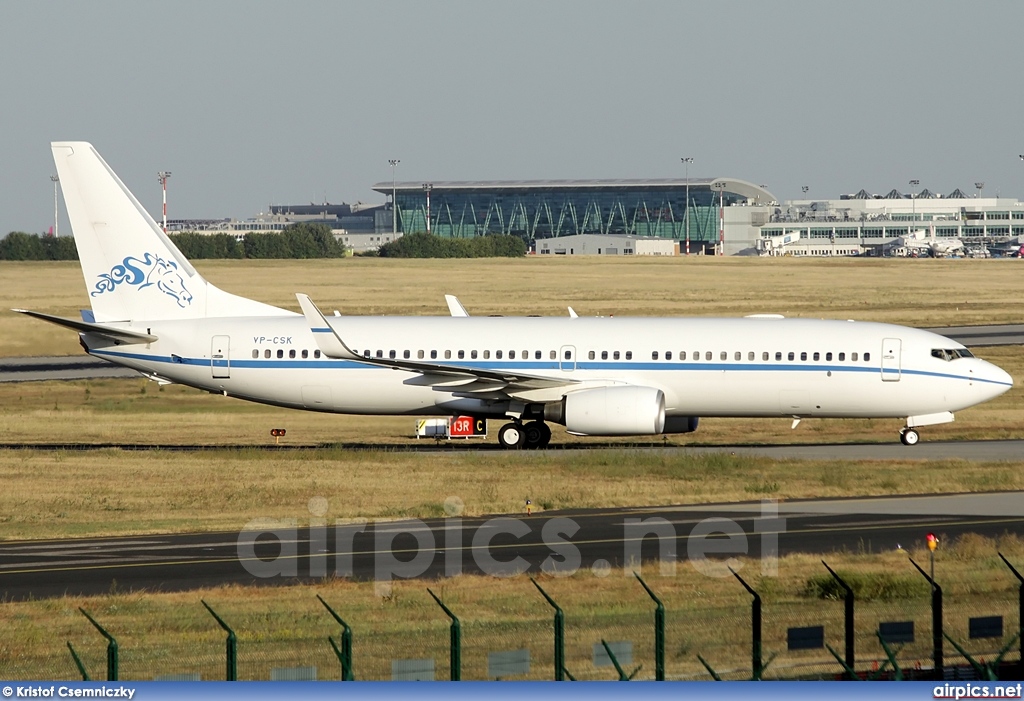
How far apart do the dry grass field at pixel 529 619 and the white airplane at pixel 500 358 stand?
17448 mm

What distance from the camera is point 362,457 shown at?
46.1 m

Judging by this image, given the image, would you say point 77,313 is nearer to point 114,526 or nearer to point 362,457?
point 362,457

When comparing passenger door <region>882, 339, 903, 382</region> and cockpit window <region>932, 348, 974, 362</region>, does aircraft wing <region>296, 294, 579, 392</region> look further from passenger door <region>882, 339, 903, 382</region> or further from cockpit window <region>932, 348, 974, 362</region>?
cockpit window <region>932, 348, 974, 362</region>

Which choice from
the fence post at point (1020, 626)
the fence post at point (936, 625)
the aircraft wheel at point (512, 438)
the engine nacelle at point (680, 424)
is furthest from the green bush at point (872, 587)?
the aircraft wheel at point (512, 438)

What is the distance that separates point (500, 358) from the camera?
162ft

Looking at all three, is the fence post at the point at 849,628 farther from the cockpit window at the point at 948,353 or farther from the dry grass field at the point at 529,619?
the cockpit window at the point at 948,353

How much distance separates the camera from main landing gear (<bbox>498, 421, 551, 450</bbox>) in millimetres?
49656

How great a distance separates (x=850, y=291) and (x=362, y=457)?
105m

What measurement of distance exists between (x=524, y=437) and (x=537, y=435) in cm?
45

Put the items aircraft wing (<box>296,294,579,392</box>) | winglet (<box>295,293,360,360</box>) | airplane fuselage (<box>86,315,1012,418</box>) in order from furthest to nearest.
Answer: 1. airplane fuselage (<box>86,315,1012,418</box>)
2. aircraft wing (<box>296,294,579,392</box>)
3. winglet (<box>295,293,360,360</box>)

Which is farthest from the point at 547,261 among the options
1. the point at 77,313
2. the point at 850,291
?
the point at 77,313

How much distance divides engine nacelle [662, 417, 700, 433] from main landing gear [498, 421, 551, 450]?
403 cm

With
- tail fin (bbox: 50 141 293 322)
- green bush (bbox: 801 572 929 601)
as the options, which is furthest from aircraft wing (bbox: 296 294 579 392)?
green bush (bbox: 801 572 929 601)

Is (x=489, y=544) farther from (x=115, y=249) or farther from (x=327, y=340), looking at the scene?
(x=115, y=249)
